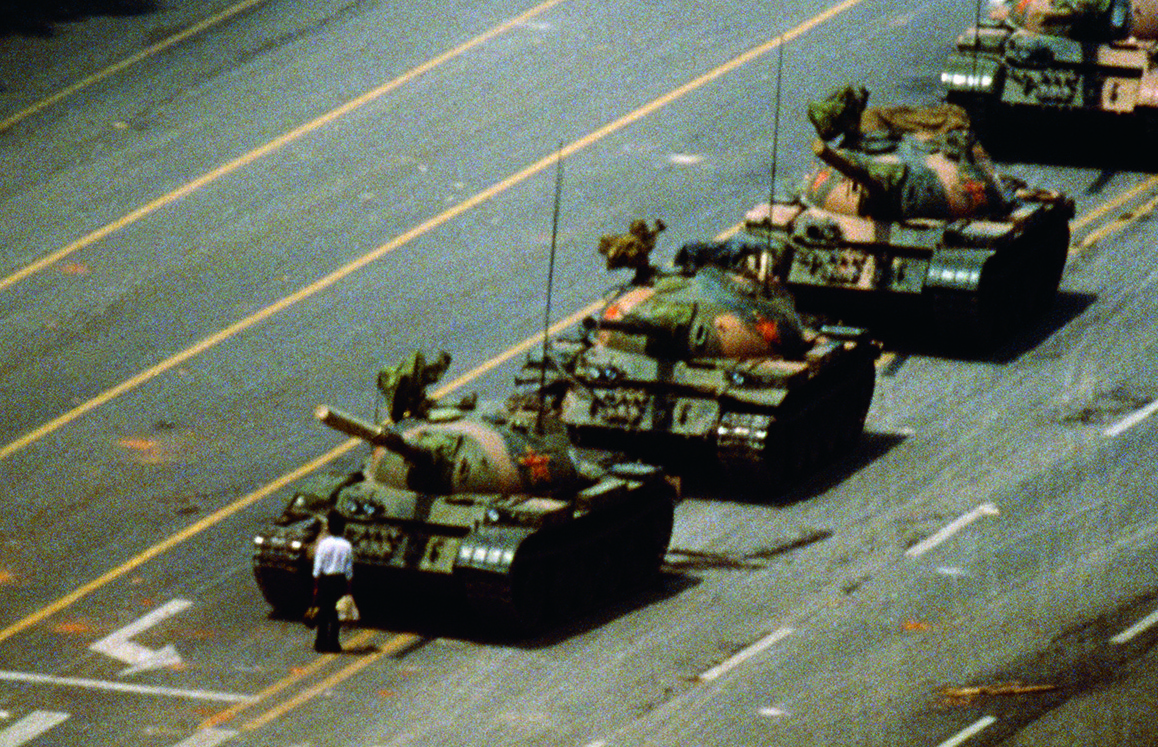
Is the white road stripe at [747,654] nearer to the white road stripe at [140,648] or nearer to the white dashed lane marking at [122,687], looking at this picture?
the white dashed lane marking at [122,687]

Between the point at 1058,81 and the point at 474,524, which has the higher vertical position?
the point at 1058,81

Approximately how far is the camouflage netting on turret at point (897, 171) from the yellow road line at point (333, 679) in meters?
12.6

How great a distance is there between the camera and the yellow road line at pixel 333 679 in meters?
33.9

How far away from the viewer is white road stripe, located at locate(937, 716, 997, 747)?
107 ft

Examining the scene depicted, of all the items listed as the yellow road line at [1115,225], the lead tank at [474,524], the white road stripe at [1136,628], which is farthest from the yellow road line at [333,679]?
the yellow road line at [1115,225]

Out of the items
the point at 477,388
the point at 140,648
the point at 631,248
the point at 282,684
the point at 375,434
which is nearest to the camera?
the point at 282,684

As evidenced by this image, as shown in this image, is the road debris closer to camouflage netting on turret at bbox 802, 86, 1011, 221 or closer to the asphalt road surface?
the asphalt road surface

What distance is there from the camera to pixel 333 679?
3506 cm

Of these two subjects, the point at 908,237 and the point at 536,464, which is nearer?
the point at 536,464

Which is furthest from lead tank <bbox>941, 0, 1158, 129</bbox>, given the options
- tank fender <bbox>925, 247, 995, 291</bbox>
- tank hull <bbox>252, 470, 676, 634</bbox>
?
tank hull <bbox>252, 470, 676, 634</bbox>

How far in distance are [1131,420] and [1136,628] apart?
771 centimetres

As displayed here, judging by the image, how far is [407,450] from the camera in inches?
1433

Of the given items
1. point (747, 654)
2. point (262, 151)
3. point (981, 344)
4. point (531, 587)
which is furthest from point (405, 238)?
point (747, 654)

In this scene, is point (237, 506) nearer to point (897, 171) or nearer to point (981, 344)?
point (981, 344)
